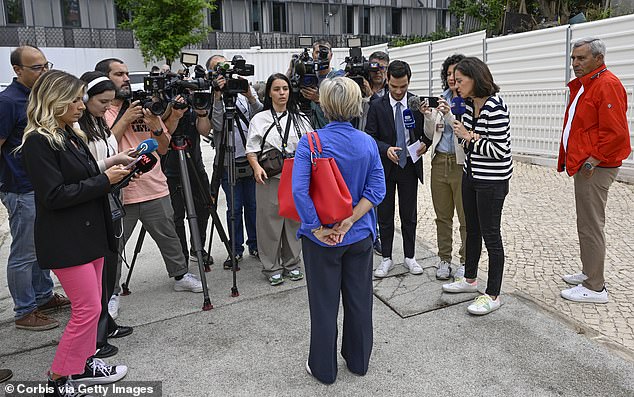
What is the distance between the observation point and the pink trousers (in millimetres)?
2869

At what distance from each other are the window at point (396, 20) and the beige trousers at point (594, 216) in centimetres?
3855

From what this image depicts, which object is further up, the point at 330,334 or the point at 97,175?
the point at 97,175

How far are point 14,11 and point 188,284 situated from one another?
2747 cm

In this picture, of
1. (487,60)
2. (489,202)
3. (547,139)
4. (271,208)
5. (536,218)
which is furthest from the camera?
(487,60)

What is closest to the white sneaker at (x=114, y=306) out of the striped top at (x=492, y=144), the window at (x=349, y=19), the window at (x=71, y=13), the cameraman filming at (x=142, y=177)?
the cameraman filming at (x=142, y=177)

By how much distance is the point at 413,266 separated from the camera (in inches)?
193

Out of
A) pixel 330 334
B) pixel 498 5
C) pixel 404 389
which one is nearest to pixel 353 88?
pixel 330 334

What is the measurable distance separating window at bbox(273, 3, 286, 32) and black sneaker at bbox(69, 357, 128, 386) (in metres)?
33.6

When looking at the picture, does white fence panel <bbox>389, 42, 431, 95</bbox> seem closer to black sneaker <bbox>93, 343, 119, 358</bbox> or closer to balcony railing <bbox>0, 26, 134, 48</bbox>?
black sneaker <bbox>93, 343, 119, 358</bbox>

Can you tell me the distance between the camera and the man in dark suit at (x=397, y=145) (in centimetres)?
461

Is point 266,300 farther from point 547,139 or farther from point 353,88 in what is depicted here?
point 547,139

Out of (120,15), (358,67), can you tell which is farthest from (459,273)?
(120,15)

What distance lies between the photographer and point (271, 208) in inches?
185

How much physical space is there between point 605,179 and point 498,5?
76.3ft
